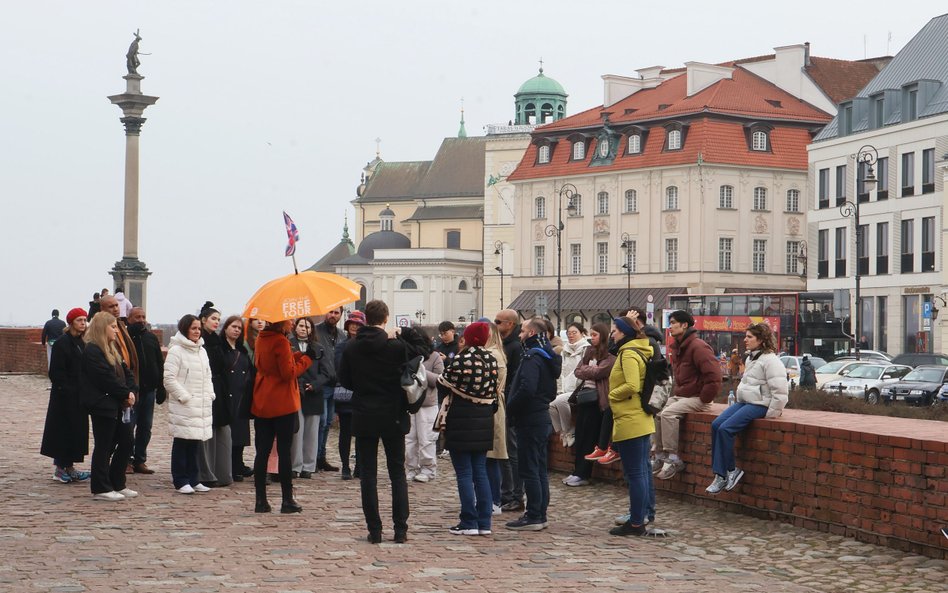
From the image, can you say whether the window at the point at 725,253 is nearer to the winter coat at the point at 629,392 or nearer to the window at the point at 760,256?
the window at the point at 760,256

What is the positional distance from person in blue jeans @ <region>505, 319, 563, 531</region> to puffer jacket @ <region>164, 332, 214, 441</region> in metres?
3.55

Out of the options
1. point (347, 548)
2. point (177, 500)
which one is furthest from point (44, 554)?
point (177, 500)

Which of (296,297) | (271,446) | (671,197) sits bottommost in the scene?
(271,446)

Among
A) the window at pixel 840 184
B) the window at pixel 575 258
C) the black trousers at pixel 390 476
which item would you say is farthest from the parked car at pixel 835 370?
the window at pixel 575 258

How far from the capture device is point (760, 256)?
88.5 m

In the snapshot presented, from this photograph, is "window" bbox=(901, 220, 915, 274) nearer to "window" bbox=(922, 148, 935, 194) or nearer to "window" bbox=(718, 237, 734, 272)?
"window" bbox=(922, 148, 935, 194)

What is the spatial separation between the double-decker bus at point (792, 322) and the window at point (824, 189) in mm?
12696

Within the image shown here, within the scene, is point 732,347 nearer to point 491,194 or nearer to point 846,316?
point 846,316

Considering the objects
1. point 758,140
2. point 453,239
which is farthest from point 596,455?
point 453,239

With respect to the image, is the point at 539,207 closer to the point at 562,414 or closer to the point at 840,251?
the point at 840,251

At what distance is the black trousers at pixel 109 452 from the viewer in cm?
1447

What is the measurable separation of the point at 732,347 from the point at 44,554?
156 ft

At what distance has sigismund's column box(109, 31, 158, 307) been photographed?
42219 millimetres

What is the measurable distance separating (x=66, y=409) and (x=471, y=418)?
4.91 metres
